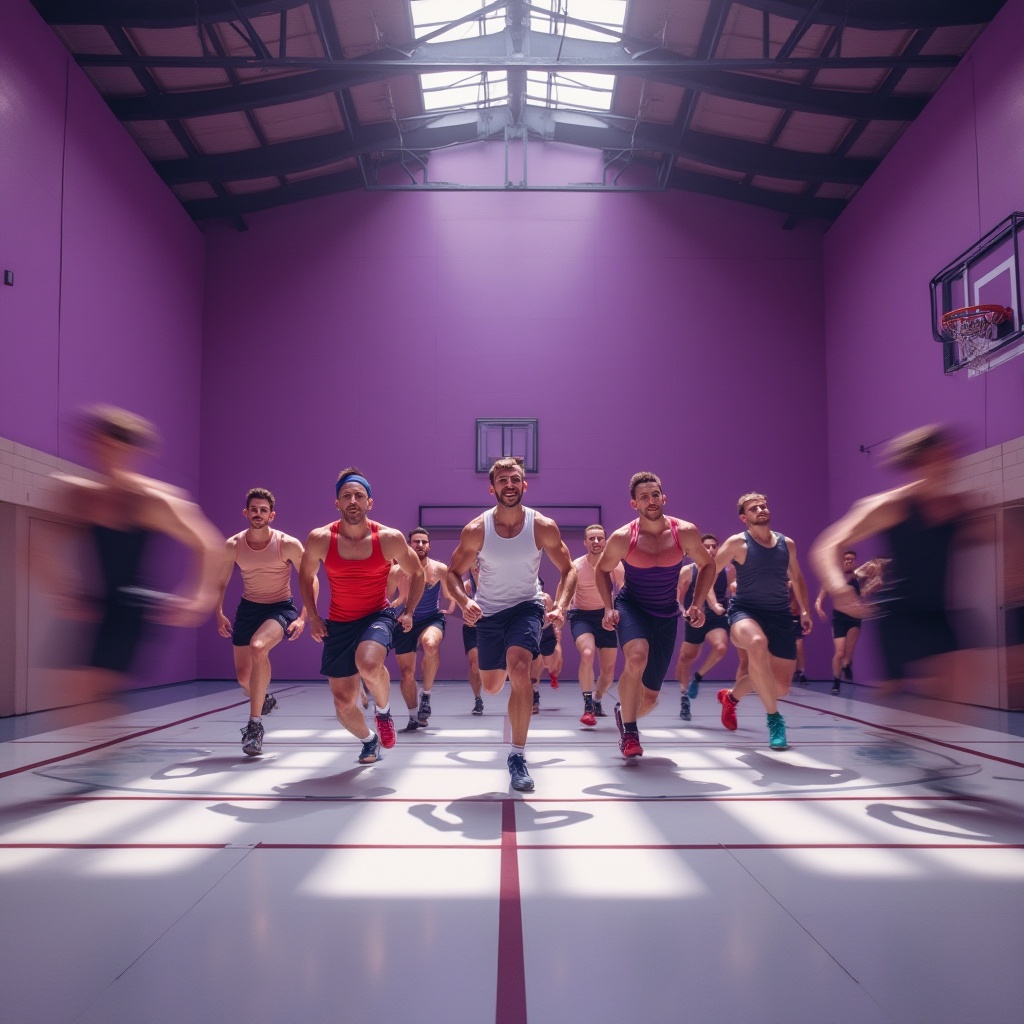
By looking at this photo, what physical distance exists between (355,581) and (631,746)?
2044 millimetres

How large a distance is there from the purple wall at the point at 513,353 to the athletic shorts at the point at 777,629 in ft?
24.7

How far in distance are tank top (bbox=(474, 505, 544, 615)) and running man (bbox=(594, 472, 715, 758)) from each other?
27.2 inches

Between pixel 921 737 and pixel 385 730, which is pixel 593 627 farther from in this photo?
pixel 385 730

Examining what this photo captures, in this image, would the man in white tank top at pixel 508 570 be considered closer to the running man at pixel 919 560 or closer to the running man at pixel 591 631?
the running man at pixel 919 560

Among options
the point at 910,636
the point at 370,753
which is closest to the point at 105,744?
the point at 370,753

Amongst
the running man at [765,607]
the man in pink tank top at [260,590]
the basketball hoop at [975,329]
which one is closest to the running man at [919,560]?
the running man at [765,607]

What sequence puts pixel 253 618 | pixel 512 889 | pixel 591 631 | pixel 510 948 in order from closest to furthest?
1. pixel 510 948
2. pixel 512 889
3. pixel 253 618
4. pixel 591 631

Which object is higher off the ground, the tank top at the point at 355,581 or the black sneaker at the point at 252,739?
the tank top at the point at 355,581

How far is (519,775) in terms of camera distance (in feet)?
15.6

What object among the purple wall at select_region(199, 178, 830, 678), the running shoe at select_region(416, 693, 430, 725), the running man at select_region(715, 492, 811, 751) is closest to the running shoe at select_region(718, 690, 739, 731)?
the running man at select_region(715, 492, 811, 751)

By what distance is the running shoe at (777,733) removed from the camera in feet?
20.0

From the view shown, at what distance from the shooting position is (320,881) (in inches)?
121

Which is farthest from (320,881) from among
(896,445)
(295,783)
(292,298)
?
(292,298)

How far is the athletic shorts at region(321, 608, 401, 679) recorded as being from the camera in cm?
532
